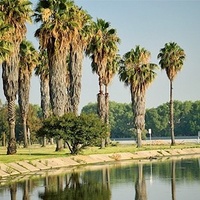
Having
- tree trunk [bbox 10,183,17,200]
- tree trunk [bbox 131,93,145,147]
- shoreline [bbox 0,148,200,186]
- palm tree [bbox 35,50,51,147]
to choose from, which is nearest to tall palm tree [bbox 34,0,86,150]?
shoreline [bbox 0,148,200,186]

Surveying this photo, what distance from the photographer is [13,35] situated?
5206 centimetres

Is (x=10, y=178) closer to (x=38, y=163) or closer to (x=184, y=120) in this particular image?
(x=38, y=163)

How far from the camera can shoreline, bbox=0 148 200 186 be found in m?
40.0

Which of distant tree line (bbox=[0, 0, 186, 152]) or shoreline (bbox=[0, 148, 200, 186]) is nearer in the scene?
shoreline (bbox=[0, 148, 200, 186])

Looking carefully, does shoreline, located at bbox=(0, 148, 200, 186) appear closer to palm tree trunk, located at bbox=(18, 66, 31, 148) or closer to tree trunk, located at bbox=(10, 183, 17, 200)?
tree trunk, located at bbox=(10, 183, 17, 200)

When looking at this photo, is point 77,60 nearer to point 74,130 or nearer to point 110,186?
point 74,130

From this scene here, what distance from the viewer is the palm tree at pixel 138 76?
73625 mm

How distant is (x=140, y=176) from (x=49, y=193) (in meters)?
10.5

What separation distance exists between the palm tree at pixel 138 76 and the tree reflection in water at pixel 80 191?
3948 cm

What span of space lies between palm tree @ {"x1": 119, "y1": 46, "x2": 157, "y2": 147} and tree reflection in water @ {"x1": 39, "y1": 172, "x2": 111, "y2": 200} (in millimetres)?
39483

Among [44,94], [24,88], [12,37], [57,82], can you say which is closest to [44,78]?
[44,94]

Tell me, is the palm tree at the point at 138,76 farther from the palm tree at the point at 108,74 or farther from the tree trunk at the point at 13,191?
the tree trunk at the point at 13,191

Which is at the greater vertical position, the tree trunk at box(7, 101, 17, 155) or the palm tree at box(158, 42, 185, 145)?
the palm tree at box(158, 42, 185, 145)

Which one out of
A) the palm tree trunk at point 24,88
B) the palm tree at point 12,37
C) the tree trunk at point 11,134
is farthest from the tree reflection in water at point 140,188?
the palm tree trunk at point 24,88
